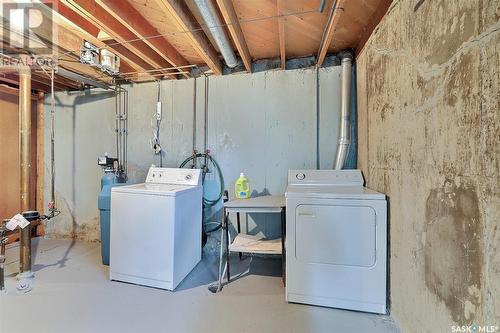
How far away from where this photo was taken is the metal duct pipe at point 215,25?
1.72 metres

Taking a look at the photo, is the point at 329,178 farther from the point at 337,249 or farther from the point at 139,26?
the point at 139,26

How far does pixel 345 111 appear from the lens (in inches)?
101

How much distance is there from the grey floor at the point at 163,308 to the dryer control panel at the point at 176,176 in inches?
37.9

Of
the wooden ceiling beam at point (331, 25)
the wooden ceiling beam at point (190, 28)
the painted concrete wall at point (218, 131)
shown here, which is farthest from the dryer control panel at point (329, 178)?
the wooden ceiling beam at point (190, 28)

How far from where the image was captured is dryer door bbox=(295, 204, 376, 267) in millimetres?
1785

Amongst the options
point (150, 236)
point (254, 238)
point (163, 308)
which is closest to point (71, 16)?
point (150, 236)

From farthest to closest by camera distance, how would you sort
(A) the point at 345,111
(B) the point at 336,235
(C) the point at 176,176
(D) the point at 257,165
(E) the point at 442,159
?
(D) the point at 257,165 < (C) the point at 176,176 < (A) the point at 345,111 < (B) the point at 336,235 < (E) the point at 442,159

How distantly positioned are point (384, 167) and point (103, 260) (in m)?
3.00

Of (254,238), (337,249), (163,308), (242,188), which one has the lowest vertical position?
(163,308)

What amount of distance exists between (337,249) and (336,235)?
0.11 m

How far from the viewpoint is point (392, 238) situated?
171 centimetres

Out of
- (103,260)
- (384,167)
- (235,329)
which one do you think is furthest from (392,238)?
(103,260)

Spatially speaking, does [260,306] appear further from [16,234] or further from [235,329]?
[16,234]

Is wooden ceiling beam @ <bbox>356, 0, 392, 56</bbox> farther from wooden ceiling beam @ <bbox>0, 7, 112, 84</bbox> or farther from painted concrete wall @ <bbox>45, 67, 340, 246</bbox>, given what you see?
wooden ceiling beam @ <bbox>0, 7, 112, 84</bbox>
